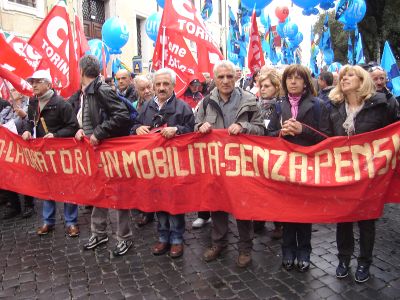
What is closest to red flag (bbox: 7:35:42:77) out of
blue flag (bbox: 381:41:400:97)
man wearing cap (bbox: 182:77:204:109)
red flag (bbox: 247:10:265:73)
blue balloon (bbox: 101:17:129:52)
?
man wearing cap (bbox: 182:77:204:109)

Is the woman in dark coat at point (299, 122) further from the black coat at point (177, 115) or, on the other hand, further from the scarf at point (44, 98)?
the scarf at point (44, 98)

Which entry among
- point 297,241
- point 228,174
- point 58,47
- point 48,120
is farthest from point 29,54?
point 297,241

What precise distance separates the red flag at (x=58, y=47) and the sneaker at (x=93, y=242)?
2409mm

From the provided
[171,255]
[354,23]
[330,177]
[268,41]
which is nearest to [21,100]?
[171,255]

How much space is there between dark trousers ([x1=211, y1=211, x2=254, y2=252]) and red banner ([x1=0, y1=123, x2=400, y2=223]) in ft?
0.55

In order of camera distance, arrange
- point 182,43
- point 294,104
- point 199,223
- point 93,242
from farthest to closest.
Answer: point 182,43 → point 199,223 → point 93,242 → point 294,104

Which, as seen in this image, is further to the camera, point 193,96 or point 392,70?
point 193,96

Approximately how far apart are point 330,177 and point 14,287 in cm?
313

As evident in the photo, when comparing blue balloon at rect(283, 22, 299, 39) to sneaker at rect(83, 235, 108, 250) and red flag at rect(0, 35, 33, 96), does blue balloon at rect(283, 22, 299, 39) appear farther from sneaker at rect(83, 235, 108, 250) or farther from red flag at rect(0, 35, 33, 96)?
sneaker at rect(83, 235, 108, 250)

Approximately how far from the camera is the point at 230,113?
3.83 meters

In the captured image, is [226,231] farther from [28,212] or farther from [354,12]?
[354,12]

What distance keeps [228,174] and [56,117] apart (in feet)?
7.60

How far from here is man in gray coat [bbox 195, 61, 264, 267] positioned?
374 centimetres

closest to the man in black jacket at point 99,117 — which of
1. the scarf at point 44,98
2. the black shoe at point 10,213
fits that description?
the scarf at point 44,98
